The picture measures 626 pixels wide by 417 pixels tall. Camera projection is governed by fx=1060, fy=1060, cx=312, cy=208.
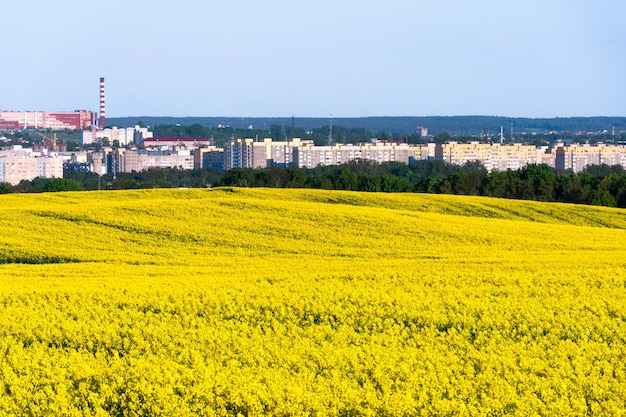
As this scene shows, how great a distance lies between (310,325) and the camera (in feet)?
53.5

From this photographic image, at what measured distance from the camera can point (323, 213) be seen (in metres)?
36.1

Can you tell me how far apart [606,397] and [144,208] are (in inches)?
1080

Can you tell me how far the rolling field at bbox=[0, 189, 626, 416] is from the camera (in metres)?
11.6

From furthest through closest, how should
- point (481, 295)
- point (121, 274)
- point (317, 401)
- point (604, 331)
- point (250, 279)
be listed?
point (121, 274)
point (250, 279)
point (481, 295)
point (604, 331)
point (317, 401)

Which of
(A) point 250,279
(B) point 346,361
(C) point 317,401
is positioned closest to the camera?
(C) point 317,401

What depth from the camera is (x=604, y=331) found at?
15445 mm

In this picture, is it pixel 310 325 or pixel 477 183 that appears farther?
pixel 477 183

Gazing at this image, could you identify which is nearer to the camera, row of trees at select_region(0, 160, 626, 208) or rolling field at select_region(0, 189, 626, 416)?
rolling field at select_region(0, 189, 626, 416)

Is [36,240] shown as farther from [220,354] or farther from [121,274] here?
[220,354]

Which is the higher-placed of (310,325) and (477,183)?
(310,325)

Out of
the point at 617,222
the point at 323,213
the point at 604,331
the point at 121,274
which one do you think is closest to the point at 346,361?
the point at 604,331

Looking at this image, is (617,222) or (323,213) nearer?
(323,213)

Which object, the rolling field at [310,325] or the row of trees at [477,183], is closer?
the rolling field at [310,325]

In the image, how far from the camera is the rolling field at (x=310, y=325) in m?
11.6
